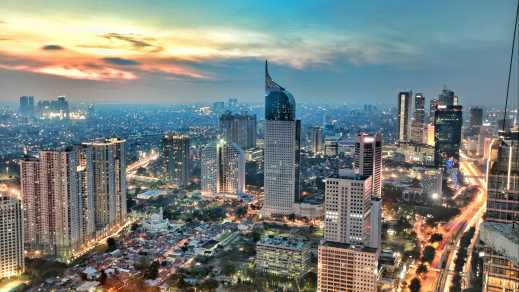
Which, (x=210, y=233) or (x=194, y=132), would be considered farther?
(x=194, y=132)

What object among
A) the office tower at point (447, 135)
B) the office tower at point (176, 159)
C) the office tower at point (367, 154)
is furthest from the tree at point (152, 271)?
the office tower at point (447, 135)

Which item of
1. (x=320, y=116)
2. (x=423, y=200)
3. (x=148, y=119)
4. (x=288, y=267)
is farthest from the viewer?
(x=320, y=116)

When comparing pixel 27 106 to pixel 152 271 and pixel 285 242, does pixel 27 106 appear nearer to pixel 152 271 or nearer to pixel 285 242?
pixel 152 271

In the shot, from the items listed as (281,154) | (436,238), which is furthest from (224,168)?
(436,238)

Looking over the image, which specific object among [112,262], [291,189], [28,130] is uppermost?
[28,130]

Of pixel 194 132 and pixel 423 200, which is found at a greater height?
pixel 194 132

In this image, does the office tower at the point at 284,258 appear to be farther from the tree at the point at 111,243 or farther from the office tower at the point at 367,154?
the tree at the point at 111,243

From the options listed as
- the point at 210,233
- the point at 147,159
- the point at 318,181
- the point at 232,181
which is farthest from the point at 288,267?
the point at 147,159

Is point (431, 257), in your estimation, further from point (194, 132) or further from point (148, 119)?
point (148, 119)
